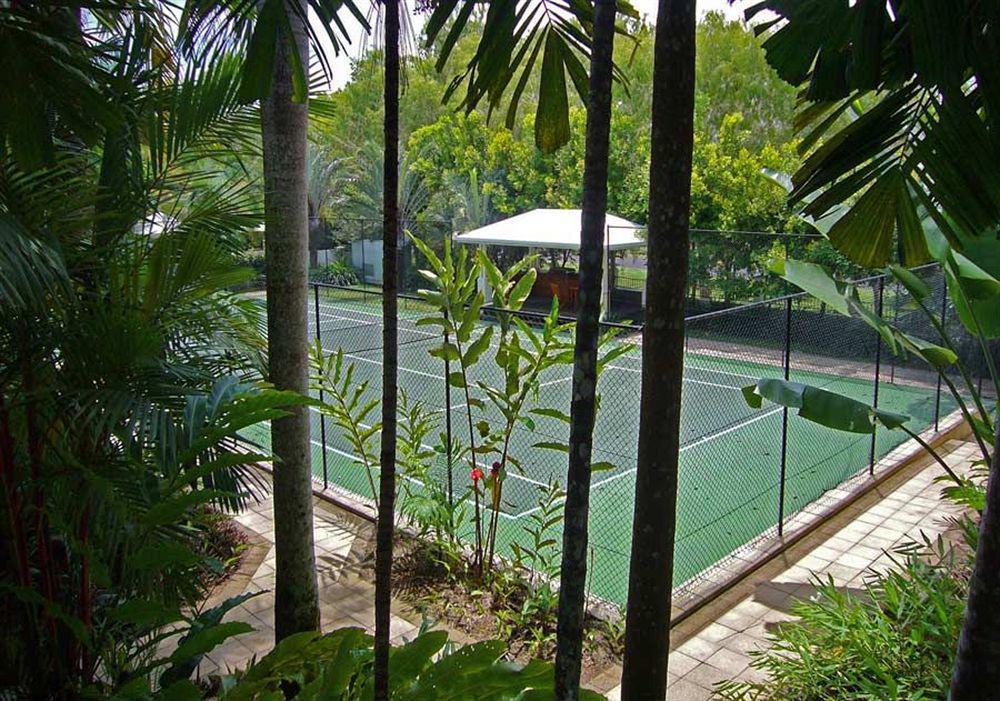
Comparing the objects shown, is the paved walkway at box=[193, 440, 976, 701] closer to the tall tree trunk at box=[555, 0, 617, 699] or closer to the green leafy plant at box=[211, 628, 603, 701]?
the green leafy plant at box=[211, 628, 603, 701]

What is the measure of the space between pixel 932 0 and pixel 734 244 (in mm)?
17556

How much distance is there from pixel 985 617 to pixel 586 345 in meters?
1.88

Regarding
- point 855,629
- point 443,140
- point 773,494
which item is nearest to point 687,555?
point 773,494

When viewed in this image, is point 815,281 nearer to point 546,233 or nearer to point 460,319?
point 460,319

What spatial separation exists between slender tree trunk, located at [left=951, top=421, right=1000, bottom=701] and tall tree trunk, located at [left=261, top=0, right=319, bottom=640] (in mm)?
2922

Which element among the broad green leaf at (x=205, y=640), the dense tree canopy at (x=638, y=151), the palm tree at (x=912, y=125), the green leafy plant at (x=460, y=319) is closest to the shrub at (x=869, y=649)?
the palm tree at (x=912, y=125)

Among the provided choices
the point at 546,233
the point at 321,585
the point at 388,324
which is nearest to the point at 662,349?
the point at 388,324

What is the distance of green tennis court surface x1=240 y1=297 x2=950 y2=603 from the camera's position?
697 cm

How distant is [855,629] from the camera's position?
4.32 meters

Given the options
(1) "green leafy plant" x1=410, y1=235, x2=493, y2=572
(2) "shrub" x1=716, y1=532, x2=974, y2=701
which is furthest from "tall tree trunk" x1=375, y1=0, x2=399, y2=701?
(1) "green leafy plant" x1=410, y1=235, x2=493, y2=572

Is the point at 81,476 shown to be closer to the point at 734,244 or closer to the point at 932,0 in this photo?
the point at 932,0

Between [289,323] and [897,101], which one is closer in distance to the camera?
[897,101]

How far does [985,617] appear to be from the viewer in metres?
2.74

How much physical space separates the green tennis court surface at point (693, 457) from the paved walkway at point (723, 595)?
0.51 meters
